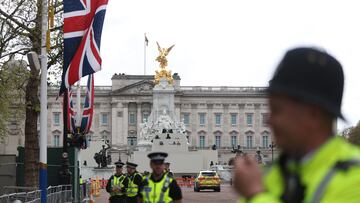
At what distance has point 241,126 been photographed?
138000 mm

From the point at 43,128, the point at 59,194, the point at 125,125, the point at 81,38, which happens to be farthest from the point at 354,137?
the point at 125,125

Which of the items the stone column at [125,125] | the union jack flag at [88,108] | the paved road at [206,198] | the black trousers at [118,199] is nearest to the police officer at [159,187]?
the black trousers at [118,199]

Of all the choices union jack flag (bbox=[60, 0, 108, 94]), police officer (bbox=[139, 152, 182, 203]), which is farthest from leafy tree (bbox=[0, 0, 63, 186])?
police officer (bbox=[139, 152, 182, 203])

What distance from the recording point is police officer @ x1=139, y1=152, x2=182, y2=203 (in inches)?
353

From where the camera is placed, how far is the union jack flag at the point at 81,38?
53.4 feet

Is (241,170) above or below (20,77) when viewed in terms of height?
below

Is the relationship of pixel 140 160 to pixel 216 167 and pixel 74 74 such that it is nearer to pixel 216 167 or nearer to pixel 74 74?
pixel 216 167

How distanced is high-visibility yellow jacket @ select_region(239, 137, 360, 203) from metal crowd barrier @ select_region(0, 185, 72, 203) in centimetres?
1018

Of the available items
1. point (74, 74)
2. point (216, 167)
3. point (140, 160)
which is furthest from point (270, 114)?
point (216, 167)

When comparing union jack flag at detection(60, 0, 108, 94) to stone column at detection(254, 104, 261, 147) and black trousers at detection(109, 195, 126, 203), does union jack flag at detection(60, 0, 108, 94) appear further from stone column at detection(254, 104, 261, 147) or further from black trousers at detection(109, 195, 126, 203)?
stone column at detection(254, 104, 261, 147)

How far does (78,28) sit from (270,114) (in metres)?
14.4

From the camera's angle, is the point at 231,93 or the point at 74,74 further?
the point at 231,93

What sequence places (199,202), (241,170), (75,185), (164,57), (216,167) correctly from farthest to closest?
1. (164,57)
2. (216,167)
3. (199,202)
4. (75,185)
5. (241,170)

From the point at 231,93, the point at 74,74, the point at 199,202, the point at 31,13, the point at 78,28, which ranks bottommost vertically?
the point at 199,202
